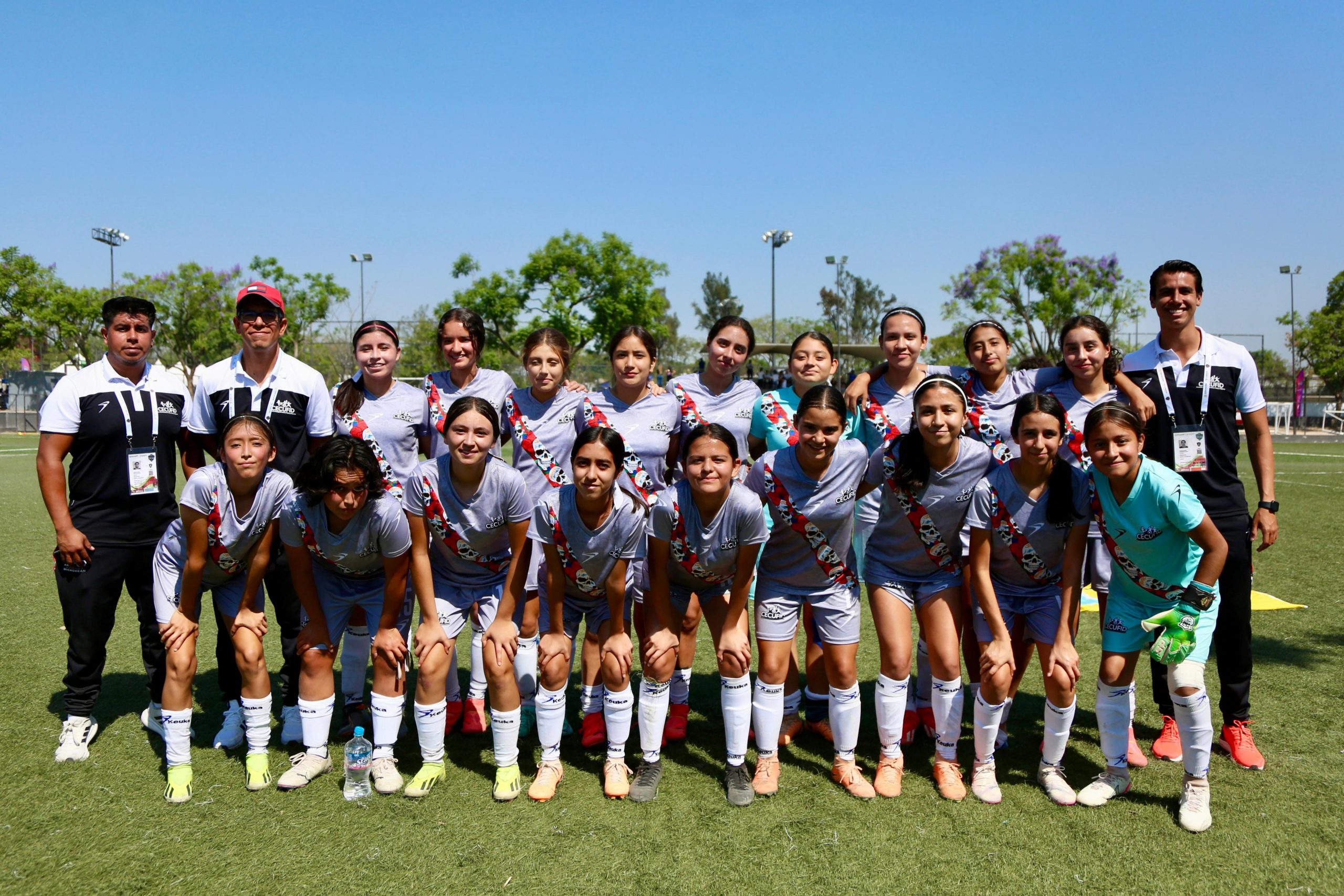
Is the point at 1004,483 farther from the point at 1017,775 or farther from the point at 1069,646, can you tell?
the point at 1017,775

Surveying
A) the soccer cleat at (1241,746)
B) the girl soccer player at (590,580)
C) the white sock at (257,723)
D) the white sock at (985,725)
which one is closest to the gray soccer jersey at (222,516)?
the white sock at (257,723)

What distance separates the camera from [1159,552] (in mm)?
3408

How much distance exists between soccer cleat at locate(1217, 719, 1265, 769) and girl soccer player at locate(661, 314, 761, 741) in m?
2.46

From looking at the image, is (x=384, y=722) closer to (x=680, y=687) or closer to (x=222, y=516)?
(x=222, y=516)

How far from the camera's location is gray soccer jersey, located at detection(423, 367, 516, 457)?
14.1 feet

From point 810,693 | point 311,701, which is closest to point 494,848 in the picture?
point 311,701

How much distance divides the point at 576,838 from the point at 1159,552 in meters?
2.55

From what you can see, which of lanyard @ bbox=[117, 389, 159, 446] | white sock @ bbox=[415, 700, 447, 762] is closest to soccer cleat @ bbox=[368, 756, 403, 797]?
white sock @ bbox=[415, 700, 447, 762]

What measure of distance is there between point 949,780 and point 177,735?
3.23 m

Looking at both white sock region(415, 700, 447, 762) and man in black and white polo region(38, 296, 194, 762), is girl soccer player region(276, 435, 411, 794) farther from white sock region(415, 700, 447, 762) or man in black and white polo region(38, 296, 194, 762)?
man in black and white polo region(38, 296, 194, 762)

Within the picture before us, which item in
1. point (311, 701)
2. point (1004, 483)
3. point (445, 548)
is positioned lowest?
point (311, 701)

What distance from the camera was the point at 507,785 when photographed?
353cm

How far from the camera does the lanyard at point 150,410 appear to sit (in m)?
3.93

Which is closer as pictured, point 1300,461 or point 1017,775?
point 1017,775
